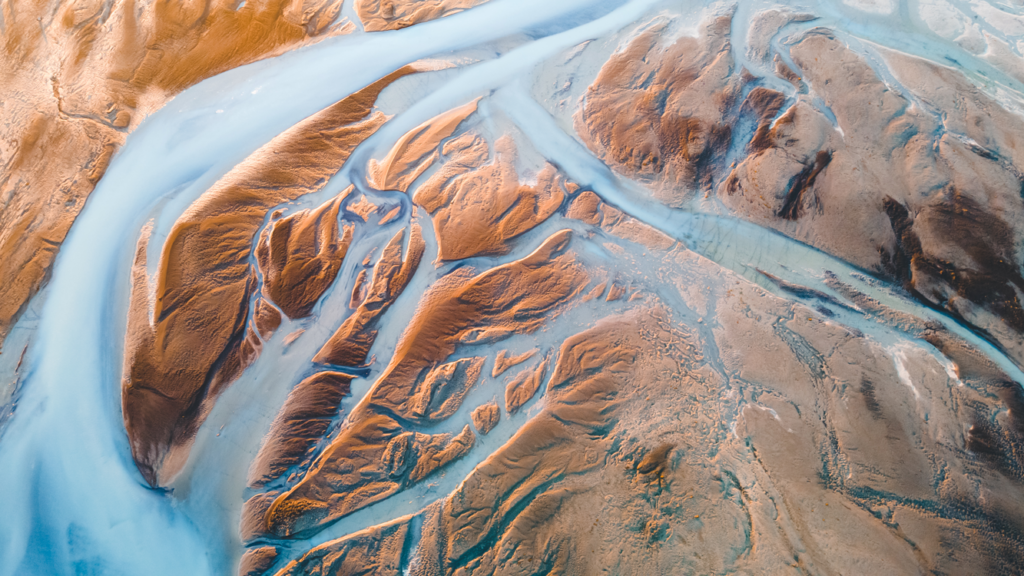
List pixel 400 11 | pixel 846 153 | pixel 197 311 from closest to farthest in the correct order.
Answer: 1. pixel 197 311
2. pixel 846 153
3. pixel 400 11

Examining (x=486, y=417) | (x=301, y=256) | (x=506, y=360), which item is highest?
(x=301, y=256)

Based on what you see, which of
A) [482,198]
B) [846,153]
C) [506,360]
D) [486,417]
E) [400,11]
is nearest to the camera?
[486,417]

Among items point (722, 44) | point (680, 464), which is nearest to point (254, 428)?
point (680, 464)

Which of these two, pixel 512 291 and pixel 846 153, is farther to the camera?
pixel 846 153

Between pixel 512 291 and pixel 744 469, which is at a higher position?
pixel 512 291

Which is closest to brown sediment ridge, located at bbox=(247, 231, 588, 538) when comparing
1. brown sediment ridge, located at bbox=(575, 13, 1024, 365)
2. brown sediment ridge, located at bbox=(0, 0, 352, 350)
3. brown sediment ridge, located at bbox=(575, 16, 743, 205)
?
brown sediment ridge, located at bbox=(575, 16, 743, 205)

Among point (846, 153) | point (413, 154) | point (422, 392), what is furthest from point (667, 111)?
point (422, 392)

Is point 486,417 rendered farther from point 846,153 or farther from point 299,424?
point 846,153

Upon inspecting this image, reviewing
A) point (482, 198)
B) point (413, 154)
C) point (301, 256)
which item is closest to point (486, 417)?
point (482, 198)
